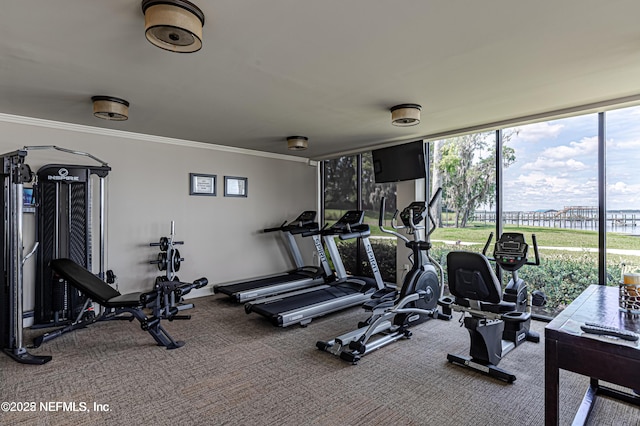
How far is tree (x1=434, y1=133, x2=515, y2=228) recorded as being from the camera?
4504 mm

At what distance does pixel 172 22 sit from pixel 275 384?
2.47m

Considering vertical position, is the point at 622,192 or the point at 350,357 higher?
the point at 622,192

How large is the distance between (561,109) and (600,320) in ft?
9.29

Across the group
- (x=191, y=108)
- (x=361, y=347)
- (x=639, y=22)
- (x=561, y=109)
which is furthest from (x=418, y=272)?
(x=191, y=108)

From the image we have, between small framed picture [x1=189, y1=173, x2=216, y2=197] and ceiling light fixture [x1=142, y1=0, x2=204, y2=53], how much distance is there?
11.6 ft

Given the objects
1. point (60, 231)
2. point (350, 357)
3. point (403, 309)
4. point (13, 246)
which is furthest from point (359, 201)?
point (13, 246)

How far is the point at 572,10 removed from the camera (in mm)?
1863

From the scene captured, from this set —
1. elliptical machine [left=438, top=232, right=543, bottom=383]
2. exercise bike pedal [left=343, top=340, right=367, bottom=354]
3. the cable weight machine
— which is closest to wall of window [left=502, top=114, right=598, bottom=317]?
elliptical machine [left=438, top=232, right=543, bottom=383]

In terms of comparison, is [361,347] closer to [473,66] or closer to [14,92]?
[473,66]

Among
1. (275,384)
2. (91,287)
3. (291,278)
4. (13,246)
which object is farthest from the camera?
(291,278)

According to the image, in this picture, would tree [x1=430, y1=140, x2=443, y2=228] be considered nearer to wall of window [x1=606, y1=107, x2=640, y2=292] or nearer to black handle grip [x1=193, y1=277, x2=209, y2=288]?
wall of window [x1=606, y1=107, x2=640, y2=292]

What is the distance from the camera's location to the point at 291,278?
18.9 feet

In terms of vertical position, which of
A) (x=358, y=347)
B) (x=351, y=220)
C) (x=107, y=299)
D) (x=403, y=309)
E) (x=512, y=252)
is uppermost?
(x=351, y=220)

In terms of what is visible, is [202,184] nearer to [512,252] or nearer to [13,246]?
[13,246]
